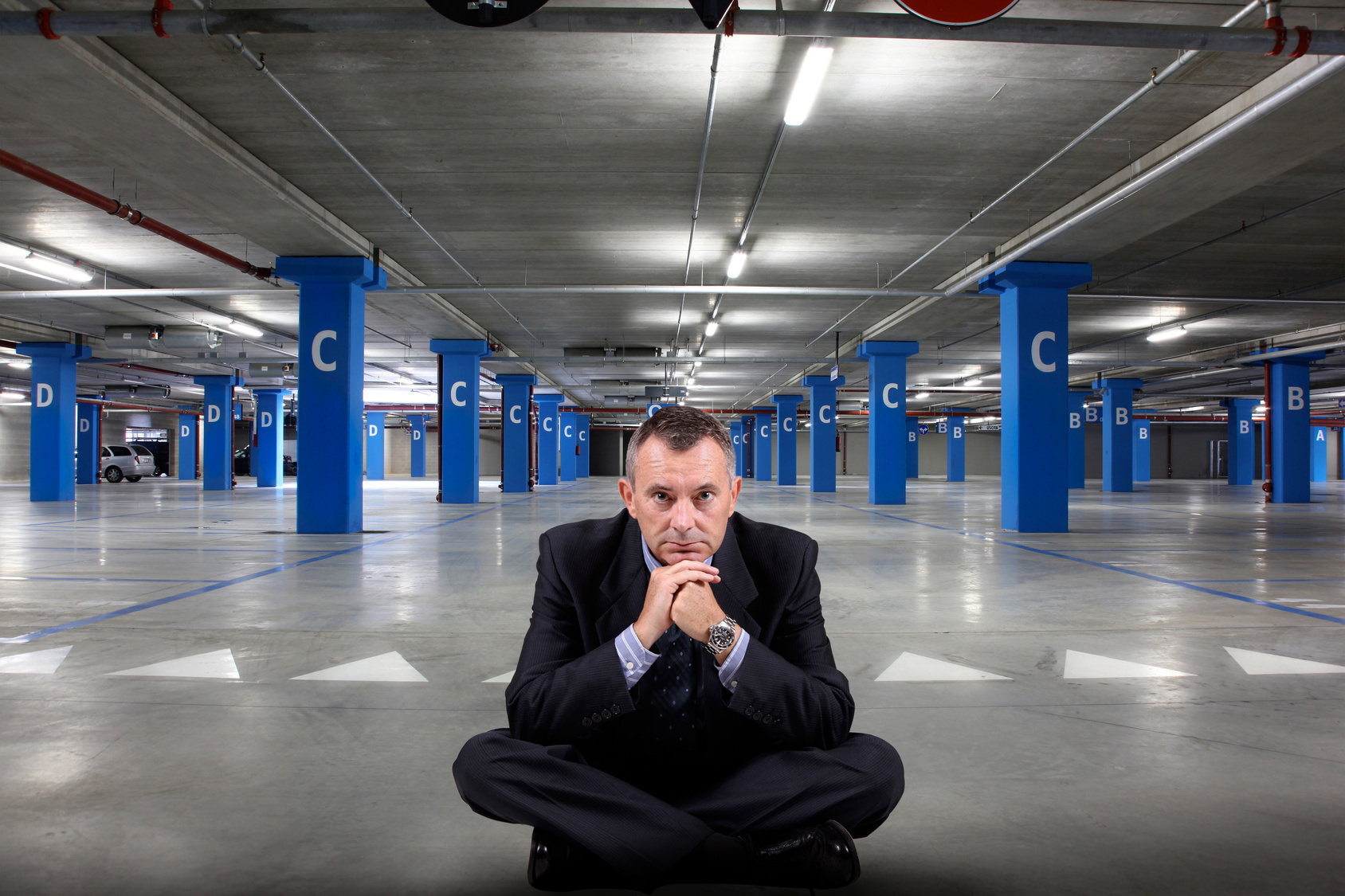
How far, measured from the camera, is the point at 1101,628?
Result: 4.59 m

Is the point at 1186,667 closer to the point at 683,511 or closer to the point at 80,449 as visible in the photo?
the point at 683,511

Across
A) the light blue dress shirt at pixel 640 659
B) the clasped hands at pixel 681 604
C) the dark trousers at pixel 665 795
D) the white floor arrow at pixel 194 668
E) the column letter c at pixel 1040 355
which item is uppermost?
the column letter c at pixel 1040 355

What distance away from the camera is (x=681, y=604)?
1.65 meters

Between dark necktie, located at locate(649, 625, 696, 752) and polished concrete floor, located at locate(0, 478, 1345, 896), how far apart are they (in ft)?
1.19

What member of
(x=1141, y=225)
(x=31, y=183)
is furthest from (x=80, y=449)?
(x=1141, y=225)

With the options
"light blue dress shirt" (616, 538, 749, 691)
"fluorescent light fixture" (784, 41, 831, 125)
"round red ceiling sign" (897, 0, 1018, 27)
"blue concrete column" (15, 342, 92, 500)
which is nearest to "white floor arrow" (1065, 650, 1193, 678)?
"light blue dress shirt" (616, 538, 749, 691)

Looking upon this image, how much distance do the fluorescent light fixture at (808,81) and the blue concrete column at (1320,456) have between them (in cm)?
4667

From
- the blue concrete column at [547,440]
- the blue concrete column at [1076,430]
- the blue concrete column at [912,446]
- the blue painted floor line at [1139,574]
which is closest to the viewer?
the blue painted floor line at [1139,574]

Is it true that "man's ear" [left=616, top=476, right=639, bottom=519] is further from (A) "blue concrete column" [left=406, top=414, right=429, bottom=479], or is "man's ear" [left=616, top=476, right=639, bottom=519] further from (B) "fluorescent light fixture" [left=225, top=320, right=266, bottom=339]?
(A) "blue concrete column" [left=406, top=414, right=429, bottom=479]

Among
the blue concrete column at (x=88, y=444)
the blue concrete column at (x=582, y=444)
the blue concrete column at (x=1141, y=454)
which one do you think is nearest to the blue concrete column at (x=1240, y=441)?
the blue concrete column at (x=1141, y=454)

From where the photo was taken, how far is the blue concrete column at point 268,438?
88.9 ft

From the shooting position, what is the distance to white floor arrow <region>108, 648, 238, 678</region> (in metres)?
3.57

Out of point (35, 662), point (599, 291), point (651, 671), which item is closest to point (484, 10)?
point (651, 671)

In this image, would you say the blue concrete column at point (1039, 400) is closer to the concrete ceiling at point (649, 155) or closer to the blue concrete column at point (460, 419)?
the concrete ceiling at point (649, 155)
